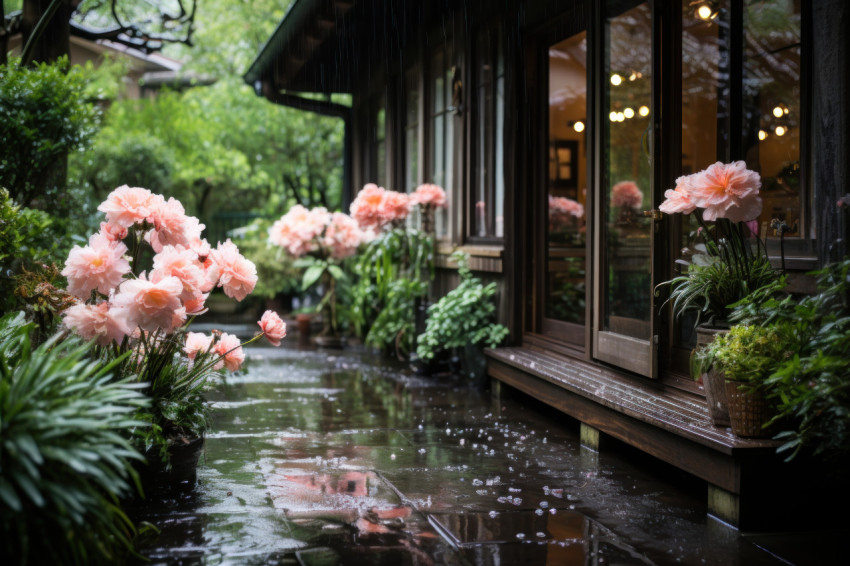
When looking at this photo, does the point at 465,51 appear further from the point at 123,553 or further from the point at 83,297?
the point at 123,553

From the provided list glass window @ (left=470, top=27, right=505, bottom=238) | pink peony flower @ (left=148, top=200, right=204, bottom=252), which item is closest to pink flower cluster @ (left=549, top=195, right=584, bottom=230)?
glass window @ (left=470, top=27, right=505, bottom=238)

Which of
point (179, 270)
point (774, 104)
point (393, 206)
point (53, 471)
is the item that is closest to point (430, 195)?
point (393, 206)

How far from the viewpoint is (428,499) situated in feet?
13.5

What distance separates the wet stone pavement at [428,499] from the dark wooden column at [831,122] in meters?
1.32

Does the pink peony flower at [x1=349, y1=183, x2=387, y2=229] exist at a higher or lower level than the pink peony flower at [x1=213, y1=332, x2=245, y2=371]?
higher

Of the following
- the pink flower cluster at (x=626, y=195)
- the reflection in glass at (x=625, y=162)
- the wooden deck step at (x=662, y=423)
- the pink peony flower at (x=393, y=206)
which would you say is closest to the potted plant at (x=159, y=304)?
the wooden deck step at (x=662, y=423)

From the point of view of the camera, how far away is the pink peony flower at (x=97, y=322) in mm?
3670

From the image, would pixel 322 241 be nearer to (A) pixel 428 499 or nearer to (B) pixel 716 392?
(A) pixel 428 499

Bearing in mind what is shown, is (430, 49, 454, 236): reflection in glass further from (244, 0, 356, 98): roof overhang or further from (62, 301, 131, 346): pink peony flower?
(62, 301, 131, 346): pink peony flower

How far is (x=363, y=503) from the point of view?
4.02 metres

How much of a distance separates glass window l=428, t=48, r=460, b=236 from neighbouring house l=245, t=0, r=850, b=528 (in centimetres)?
3

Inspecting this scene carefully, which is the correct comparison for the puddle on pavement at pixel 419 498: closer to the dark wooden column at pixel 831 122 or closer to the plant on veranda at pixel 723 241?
the plant on veranda at pixel 723 241

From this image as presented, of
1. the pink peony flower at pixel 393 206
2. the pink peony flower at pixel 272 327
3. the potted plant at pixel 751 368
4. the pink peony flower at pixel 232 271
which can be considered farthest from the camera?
the pink peony flower at pixel 393 206

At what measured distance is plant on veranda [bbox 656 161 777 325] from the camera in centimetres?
396
